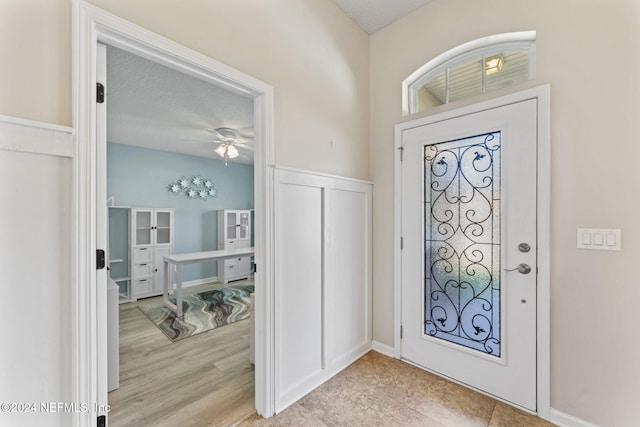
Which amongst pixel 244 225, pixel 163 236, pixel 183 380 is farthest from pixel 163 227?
pixel 183 380

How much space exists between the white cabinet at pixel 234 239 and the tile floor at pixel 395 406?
4.07m

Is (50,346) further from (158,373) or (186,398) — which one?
(158,373)

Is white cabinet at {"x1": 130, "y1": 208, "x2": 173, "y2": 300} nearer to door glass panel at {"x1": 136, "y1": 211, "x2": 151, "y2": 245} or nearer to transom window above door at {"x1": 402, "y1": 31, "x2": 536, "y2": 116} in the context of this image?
door glass panel at {"x1": 136, "y1": 211, "x2": 151, "y2": 245}

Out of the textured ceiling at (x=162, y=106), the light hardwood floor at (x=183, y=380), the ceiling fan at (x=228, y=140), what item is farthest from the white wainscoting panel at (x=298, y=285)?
the ceiling fan at (x=228, y=140)

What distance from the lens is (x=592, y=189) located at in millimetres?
1604

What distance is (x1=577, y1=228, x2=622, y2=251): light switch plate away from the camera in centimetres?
154

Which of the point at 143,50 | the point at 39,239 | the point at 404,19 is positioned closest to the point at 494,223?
the point at 404,19

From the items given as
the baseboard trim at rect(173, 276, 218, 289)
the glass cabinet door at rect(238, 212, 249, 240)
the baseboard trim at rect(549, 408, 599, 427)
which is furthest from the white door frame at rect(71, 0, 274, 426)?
the glass cabinet door at rect(238, 212, 249, 240)

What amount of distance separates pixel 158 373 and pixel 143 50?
243 cm

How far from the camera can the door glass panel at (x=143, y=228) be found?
4.65m

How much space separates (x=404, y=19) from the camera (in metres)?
2.45

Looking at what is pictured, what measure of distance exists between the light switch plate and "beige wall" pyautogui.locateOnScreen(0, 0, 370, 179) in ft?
5.30

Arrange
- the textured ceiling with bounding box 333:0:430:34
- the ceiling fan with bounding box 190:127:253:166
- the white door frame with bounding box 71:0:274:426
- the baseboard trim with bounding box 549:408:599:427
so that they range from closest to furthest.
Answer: the white door frame with bounding box 71:0:274:426 → the baseboard trim with bounding box 549:408:599:427 → the textured ceiling with bounding box 333:0:430:34 → the ceiling fan with bounding box 190:127:253:166

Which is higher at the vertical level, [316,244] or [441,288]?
[316,244]
